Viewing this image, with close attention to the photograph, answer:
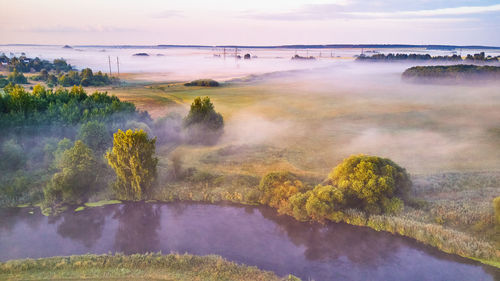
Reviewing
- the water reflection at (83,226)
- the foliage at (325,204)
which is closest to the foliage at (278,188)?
the foliage at (325,204)

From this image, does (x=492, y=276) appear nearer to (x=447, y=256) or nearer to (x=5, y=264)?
(x=447, y=256)

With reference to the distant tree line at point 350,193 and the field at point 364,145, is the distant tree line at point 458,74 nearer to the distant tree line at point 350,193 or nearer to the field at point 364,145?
the field at point 364,145

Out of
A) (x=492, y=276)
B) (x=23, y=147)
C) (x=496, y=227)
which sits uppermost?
(x=23, y=147)

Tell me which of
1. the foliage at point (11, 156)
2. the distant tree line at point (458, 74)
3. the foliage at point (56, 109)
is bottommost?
the foliage at point (11, 156)

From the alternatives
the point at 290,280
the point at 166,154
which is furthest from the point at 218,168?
the point at 290,280

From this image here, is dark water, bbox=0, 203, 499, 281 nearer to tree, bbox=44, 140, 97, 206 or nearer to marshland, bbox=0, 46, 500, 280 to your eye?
marshland, bbox=0, 46, 500, 280

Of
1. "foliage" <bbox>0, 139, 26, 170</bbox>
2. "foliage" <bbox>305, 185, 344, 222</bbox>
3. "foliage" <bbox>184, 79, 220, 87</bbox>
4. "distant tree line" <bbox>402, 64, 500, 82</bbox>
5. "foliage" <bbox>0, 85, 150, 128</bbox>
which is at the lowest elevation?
"foliage" <bbox>305, 185, 344, 222</bbox>

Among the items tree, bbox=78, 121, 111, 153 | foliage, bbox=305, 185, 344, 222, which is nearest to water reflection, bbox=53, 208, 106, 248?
tree, bbox=78, 121, 111, 153
